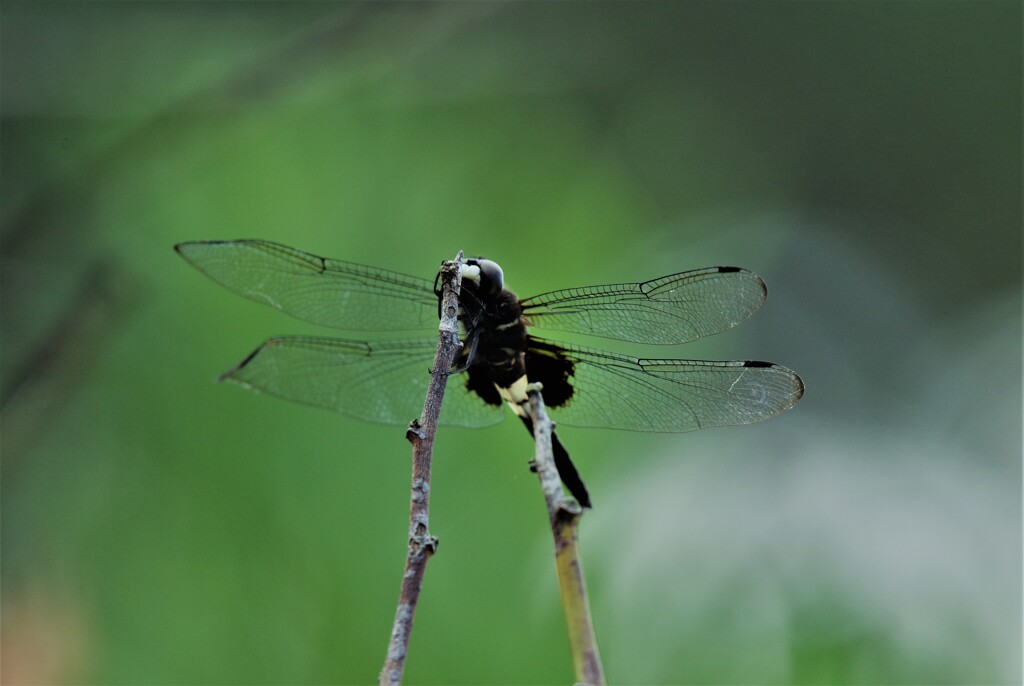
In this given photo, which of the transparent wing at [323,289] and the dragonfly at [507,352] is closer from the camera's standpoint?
the dragonfly at [507,352]

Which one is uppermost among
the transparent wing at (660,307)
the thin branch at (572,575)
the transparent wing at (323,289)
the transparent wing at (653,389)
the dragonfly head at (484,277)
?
the transparent wing at (323,289)

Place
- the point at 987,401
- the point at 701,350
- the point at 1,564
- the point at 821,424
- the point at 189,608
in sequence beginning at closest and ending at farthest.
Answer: the point at 189,608 < the point at 1,564 < the point at 701,350 < the point at 821,424 < the point at 987,401

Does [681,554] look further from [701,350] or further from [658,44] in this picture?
[658,44]

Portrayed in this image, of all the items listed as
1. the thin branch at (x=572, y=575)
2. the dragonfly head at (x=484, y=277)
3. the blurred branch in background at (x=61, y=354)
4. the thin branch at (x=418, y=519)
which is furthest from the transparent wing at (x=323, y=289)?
the thin branch at (x=572, y=575)

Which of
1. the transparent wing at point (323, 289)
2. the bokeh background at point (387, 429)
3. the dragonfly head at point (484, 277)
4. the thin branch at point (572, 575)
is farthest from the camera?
the bokeh background at point (387, 429)

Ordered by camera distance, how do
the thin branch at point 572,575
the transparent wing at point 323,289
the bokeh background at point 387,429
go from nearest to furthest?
the thin branch at point 572,575 < the transparent wing at point 323,289 < the bokeh background at point 387,429

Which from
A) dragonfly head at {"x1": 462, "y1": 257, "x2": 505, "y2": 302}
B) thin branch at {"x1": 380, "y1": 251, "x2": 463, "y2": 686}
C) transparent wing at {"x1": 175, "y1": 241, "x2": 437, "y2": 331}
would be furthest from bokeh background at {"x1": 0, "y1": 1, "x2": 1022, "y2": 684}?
thin branch at {"x1": 380, "y1": 251, "x2": 463, "y2": 686}

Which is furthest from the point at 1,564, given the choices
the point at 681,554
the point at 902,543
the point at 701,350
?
the point at 902,543

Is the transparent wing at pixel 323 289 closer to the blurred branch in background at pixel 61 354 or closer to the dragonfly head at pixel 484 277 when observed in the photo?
the dragonfly head at pixel 484 277
